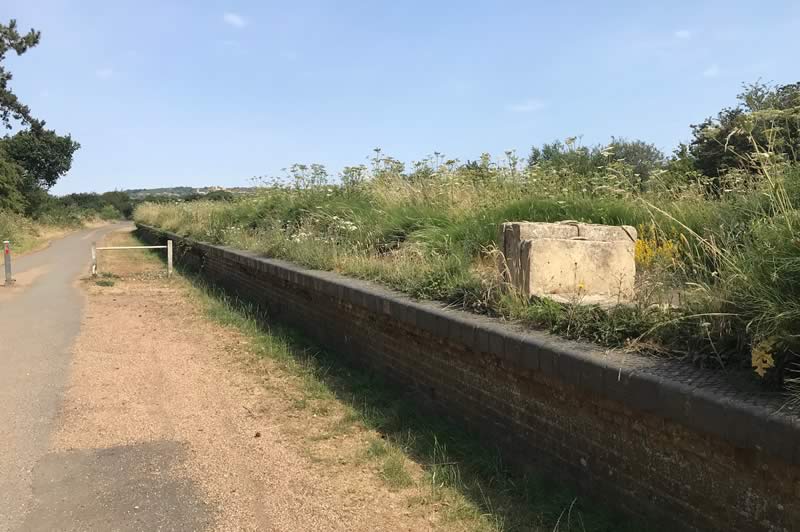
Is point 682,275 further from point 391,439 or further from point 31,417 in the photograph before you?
point 31,417

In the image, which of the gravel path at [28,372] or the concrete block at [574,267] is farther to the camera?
the concrete block at [574,267]

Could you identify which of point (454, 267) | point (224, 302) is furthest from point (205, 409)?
point (224, 302)

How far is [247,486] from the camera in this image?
150 inches

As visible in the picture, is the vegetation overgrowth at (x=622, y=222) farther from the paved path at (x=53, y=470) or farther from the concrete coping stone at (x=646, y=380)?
the paved path at (x=53, y=470)

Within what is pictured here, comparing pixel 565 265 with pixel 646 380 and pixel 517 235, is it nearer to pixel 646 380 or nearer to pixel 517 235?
pixel 517 235

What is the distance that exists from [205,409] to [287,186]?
383 inches

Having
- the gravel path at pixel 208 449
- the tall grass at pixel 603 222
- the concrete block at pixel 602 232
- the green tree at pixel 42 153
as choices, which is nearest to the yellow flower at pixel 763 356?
the tall grass at pixel 603 222

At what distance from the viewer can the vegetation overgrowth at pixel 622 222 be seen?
2875 millimetres

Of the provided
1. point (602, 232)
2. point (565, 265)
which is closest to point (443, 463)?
point (565, 265)

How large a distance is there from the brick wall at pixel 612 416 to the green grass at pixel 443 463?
0.36 ft

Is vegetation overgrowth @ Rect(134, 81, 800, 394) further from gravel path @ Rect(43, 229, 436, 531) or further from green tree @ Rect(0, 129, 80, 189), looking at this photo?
green tree @ Rect(0, 129, 80, 189)

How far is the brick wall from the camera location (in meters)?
2.45

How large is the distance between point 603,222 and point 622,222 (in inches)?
7.0

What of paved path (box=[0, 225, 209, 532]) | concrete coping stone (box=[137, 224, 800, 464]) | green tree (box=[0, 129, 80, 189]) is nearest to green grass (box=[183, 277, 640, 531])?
concrete coping stone (box=[137, 224, 800, 464])
